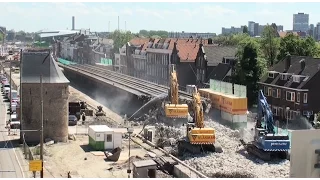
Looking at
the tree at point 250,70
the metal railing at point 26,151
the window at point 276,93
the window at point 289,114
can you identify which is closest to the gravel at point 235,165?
the metal railing at point 26,151

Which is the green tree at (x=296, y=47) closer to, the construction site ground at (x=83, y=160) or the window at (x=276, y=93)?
the window at (x=276, y=93)

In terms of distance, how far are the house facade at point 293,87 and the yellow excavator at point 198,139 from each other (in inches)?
747

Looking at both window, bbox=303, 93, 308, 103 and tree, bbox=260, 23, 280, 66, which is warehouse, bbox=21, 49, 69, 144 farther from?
tree, bbox=260, 23, 280, 66

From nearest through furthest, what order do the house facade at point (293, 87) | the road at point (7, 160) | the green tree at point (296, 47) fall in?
the road at point (7, 160) < the house facade at point (293, 87) < the green tree at point (296, 47)

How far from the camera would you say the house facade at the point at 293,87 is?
58.4 m

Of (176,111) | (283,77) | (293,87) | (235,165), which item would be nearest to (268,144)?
(235,165)

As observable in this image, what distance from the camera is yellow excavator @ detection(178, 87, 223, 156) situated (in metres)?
41.6

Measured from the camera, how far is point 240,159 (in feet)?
133

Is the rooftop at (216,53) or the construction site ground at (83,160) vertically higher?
the rooftop at (216,53)

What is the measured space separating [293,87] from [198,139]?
72.0 feet

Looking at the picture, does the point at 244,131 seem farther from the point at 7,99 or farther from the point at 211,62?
the point at 7,99

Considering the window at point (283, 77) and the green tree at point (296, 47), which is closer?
the window at point (283, 77)

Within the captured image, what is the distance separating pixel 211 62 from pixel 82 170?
47.7m

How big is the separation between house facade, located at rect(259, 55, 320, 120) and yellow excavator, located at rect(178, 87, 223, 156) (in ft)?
62.2
